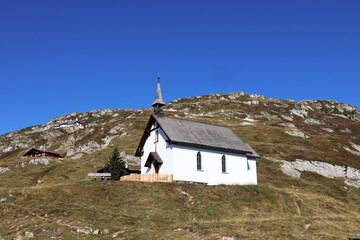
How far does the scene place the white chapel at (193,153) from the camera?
37.6 m

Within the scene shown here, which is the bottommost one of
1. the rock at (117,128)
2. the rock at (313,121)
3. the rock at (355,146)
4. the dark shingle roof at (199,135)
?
the dark shingle roof at (199,135)

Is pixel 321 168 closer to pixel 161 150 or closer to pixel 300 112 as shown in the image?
pixel 161 150

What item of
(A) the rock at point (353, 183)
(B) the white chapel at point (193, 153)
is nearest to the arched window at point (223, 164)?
(B) the white chapel at point (193, 153)

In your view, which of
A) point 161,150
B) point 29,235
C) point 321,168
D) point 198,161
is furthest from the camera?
point 321,168

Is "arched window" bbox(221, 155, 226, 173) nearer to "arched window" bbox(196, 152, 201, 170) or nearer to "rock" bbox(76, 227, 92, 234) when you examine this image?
"arched window" bbox(196, 152, 201, 170)

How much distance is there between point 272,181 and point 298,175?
9.33 m

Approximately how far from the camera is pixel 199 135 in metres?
41.9

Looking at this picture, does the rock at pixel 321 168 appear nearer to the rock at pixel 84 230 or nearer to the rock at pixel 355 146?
the rock at pixel 355 146

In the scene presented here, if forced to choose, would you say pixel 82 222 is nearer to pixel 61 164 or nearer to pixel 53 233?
pixel 53 233

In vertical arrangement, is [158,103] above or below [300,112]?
below

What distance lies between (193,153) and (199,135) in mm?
3958

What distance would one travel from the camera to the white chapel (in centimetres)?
3762

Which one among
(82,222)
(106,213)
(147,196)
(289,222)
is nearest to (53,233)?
(82,222)

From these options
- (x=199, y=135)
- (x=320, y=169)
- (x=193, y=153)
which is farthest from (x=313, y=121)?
(x=193, y=153)
